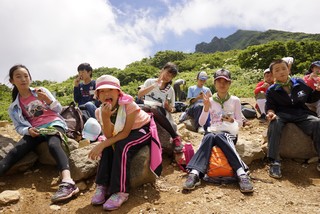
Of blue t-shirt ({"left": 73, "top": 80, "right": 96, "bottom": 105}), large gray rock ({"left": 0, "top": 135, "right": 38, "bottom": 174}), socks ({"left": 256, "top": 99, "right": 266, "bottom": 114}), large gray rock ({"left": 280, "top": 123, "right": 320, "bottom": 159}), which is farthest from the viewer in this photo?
socks ({"left": 256, "top": 99, "right": 266, "bottom": 114})

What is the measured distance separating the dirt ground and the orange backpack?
162 mm

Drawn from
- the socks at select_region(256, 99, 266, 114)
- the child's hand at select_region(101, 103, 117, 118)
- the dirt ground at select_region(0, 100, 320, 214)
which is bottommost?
the dirt ground at select_region(0, 100, 320, 214)

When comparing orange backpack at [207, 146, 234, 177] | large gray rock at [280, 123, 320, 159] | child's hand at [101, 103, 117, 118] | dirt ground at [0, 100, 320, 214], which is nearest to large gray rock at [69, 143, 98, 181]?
dirt ground at [0, 100, 320, 214]

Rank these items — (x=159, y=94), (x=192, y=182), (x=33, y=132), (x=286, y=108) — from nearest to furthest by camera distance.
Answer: (x=192, y=182), (x=33, y=132), (x=286, y=108), (x=159, y=94)

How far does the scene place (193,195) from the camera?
347 centimetres

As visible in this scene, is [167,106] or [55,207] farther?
[167,106]

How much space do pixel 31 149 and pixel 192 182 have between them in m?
2.44

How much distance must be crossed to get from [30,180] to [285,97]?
4.09m

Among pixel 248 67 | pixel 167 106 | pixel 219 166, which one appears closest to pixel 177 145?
pixel 167 106

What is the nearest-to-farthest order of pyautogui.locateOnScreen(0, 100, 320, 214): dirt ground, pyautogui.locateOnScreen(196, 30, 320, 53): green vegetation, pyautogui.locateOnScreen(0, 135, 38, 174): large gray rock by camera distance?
pyautogui.locateOnScreen(0, 100, 320, 214): dirt ground
pyautogui.locateOnScreen(0, 135, 38, 174): large gray rock
pyautogui.locateOnScreen(196, 30, 320, 53): green vegetation

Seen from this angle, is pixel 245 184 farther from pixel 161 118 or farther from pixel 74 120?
pixel 74 120

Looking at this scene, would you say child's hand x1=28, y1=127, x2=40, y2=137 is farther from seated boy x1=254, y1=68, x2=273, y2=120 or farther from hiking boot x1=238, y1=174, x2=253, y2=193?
seated boy x1=254, y1=68, x2=273, y2=120

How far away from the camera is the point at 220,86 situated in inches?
165

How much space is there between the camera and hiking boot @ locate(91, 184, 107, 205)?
3371 millimetres
